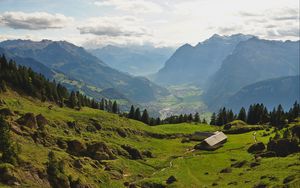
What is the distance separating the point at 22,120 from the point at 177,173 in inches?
1758

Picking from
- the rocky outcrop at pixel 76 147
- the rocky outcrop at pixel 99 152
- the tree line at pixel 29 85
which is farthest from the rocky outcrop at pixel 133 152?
the tree line at pixel 29 85

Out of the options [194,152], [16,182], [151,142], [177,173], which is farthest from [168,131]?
[16,182]

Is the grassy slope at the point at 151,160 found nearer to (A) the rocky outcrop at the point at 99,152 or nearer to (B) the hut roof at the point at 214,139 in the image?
(A) the rocky outcrop at the point at 99,152

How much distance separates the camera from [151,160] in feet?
414

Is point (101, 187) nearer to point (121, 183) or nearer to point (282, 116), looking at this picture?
point (121, 183)

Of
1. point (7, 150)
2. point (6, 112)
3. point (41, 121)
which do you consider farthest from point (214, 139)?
point (7, 150)

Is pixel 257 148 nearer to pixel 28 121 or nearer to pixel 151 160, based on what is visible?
pixel 151 160

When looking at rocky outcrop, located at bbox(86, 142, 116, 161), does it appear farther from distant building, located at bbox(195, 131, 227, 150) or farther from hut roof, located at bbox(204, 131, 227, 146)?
hut roof, located at bbox(204, 131, 227, 146)

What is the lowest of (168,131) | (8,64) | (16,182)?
(168,131)

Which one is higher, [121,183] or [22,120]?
[22,120]

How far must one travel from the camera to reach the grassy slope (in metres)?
94.2

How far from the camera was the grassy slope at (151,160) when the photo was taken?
3711 inches

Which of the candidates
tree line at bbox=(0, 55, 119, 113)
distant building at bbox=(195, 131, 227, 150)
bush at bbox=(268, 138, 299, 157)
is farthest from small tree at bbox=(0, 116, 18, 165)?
tree line at bbox=(0, 55, 119, 113)

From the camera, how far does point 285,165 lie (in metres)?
101
